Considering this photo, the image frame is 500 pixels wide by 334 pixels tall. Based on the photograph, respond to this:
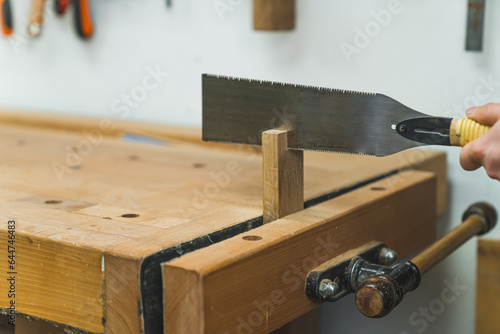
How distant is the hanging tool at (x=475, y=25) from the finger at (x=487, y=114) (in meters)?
0.41

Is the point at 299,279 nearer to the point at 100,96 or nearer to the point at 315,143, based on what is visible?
the point at 315,143

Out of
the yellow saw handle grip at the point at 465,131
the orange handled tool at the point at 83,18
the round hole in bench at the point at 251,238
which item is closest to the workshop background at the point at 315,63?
the orange handled tool at the point at 83,18

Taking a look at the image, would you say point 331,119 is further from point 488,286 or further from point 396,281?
point 488,286

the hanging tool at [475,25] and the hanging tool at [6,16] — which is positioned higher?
the hanging tool at [6,16]

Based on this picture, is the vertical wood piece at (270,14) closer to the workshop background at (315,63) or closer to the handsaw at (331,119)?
the workshop background at (315,63)

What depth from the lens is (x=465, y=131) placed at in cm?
72

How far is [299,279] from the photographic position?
0.74 metres

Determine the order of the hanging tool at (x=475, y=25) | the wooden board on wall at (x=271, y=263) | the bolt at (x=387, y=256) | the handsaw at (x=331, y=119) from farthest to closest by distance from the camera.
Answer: the hanging tool at (x=475, y=25) < the bolt at (x=387, y=256) < the handsaw at (x=331, y=119) < the wooden board on wall at (x=271, y=263)

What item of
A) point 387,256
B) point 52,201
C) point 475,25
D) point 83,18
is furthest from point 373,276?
point 83,18

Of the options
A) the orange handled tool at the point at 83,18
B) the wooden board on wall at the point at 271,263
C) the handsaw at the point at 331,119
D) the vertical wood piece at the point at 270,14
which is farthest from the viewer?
the orange handled tool at the point at 83,18

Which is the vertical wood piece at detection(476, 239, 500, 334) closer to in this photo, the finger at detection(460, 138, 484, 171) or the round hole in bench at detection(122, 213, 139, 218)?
the finger at detection(460, 138, 484, 171)

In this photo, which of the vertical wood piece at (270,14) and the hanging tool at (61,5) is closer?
the vertical wood piece at (270,14)

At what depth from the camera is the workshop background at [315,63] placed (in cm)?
113

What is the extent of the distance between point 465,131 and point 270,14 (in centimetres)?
59
